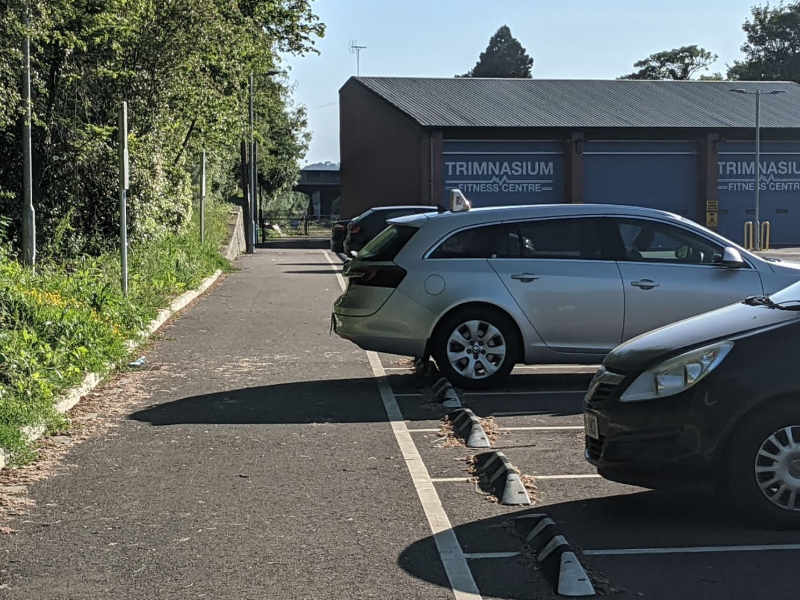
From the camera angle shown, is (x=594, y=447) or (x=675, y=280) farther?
(x=675, y=280)

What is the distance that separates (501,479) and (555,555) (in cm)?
173

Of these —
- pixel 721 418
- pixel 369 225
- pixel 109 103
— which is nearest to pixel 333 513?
pixel 721 418

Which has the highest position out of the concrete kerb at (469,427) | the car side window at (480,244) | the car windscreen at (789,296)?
the car side window at (480,244)

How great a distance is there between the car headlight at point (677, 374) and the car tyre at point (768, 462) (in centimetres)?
36

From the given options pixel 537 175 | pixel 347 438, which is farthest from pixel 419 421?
pixel 537 175

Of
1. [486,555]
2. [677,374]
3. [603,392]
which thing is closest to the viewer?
[486,555]

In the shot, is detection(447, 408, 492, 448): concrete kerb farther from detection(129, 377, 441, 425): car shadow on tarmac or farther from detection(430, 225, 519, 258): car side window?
detection(430, 225, 519, 258): car side window

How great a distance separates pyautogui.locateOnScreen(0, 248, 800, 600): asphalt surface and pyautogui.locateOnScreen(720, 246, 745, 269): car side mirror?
181cm

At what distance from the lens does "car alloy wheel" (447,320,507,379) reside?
10961 millimetres

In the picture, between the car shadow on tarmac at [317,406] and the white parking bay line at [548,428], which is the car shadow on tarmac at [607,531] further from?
the car shadow on tarmac at [317,406]

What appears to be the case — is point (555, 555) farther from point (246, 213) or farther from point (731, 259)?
point (246, 213)

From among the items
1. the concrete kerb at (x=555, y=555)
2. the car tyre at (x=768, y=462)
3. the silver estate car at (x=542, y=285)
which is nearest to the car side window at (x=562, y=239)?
the silver estate car at (x=542, y=285)

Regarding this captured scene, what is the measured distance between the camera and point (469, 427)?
8984mm

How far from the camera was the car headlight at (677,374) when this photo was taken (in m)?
6.23
